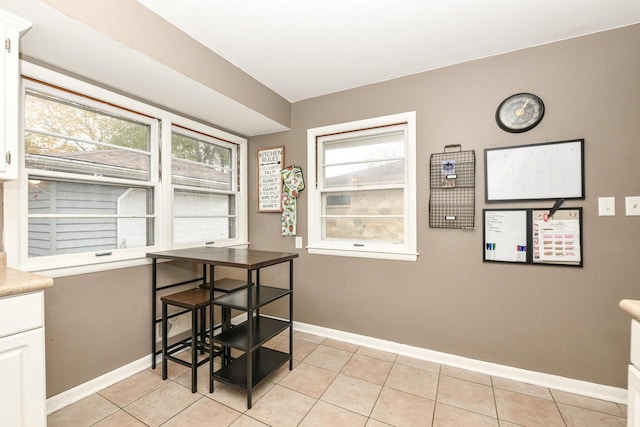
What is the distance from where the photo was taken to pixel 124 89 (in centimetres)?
210

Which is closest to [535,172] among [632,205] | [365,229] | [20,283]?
[632,205]

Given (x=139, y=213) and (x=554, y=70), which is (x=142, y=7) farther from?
(x=554, y=70)

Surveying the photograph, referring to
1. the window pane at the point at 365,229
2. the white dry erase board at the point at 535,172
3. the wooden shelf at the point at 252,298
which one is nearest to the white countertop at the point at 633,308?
the white dry erase board at the point at 535,172

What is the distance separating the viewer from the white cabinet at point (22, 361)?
1.13 metres

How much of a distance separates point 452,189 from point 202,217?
2.41 m

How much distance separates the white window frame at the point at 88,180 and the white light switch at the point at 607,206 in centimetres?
324

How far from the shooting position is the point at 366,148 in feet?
9.28

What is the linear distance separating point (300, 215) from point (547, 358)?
7.81ft

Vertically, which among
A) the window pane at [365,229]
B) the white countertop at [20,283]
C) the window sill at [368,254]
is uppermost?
the window pane at [365,229]

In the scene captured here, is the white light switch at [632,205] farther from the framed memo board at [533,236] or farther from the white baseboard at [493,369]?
the white baseboard at [493,369]

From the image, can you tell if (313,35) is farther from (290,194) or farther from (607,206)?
(607,206)

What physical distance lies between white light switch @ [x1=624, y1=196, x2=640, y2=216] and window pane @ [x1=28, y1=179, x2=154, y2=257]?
3533 millimetres

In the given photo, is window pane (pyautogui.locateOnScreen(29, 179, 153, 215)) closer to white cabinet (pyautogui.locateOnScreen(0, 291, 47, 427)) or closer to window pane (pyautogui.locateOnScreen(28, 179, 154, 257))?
window pane (pyautogui.locateOnScreen(28, 179, 154, 257))

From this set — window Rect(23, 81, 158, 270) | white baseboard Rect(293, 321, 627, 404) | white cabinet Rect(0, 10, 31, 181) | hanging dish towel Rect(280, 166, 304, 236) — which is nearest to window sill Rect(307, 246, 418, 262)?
hanging dish towel Rect(280, 166, 304, 236)
